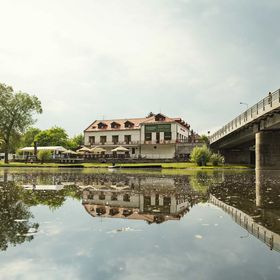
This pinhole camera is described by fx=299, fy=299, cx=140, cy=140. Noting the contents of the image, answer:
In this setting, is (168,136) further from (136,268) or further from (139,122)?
(136,268)

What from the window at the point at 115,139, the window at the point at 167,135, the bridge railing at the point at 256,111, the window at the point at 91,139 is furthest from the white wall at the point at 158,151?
the bridge railing at the point at 256,111

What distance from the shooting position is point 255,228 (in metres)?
5.11

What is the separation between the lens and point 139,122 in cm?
7362

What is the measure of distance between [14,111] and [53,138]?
125 ft

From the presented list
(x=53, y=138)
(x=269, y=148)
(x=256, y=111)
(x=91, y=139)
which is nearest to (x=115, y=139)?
(x=91, y=139)

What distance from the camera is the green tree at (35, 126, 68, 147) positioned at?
3782 inches

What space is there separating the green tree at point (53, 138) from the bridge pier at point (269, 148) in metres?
76.4

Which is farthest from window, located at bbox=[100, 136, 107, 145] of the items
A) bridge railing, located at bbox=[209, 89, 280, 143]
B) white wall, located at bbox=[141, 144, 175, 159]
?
bridge railing, located at bbox=[209, 89, 280, 143]

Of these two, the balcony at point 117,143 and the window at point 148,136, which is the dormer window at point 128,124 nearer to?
the balcony at point 117,143

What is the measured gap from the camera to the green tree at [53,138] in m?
96.1

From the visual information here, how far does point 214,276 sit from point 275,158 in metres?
29.0

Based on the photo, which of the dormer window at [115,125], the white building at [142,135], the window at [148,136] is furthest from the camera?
the dormer window at [115,125]

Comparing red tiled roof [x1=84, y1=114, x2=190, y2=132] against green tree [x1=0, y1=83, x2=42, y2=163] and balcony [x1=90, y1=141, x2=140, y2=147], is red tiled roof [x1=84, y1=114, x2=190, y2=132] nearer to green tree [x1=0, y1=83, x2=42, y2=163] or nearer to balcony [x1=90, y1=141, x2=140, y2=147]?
balcony [x1=90, y1=141, x2=140, y2=147]

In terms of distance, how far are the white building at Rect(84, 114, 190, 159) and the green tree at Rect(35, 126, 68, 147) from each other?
23648 mm
